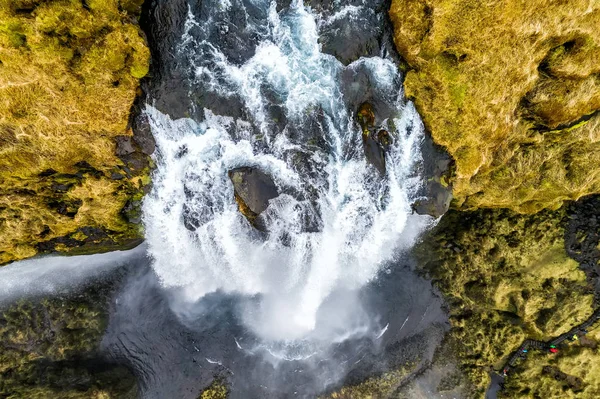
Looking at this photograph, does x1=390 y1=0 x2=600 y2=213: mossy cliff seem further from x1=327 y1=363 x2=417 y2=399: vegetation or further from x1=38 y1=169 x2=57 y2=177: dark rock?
x1=38 y1=169 x2=57 y2=177: dark rock

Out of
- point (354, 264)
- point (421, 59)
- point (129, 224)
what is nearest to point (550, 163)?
point (421, 59)

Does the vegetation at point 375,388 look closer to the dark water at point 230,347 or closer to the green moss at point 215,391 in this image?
the dark water at point 230,347

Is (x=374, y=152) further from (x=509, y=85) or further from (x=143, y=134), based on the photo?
(x=143, y=134)

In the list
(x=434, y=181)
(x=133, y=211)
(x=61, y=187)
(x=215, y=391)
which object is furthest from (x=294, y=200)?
(x=215, y=391)

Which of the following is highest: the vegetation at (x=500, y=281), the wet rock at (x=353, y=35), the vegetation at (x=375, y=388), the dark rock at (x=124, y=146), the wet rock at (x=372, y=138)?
the wet rock at (x=353, y=35)

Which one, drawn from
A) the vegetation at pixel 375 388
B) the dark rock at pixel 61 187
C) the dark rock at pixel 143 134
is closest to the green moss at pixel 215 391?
the vegetation at pixel 375 388

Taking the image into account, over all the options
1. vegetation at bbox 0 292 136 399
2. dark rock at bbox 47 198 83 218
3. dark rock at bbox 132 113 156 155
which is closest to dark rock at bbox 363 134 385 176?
dark rock at bbox 132 113 156 155
